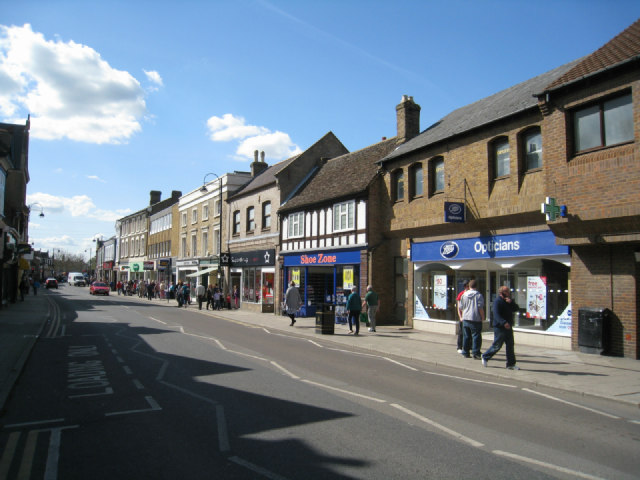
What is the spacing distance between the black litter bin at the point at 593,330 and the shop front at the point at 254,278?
1804cm

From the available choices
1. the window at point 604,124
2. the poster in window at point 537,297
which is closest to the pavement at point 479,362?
the poster in window at point 537,297

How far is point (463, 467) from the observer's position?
480 centimetres

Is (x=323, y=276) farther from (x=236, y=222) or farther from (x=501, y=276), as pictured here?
(x=501, y=276)

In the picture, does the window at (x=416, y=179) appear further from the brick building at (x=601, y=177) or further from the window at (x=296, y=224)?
the window at (x=296, y=224)

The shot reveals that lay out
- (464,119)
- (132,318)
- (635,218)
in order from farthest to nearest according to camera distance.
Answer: (132,318)
(464,119)
(635,218)

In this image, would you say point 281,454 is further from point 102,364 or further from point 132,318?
point 132,318

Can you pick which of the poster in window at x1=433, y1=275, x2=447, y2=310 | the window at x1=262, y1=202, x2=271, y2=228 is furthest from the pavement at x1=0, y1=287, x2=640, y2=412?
the window at x1=262, y1=202, x2=271, y2=228

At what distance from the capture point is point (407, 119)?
72.0ft

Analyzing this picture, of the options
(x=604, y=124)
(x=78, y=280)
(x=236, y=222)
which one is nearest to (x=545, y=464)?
(x=604, y=124)

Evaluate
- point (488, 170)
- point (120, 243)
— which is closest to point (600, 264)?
point (488, 170)

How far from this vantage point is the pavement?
8.78 m

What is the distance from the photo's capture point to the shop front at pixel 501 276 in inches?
543

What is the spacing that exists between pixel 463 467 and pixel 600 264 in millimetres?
9556

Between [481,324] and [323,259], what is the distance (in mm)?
12500
